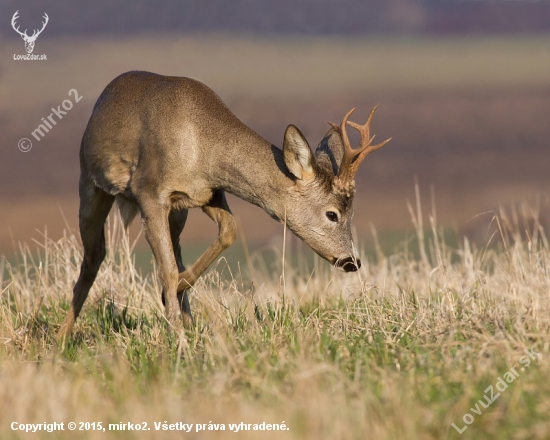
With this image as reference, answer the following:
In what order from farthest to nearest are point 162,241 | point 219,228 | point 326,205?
point 219,228, point 162,241, point 326,205

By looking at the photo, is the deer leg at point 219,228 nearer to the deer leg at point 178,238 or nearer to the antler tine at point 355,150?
the deer leg at point 178,238

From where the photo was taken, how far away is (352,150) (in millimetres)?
6738

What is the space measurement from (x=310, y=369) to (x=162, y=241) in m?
2.80

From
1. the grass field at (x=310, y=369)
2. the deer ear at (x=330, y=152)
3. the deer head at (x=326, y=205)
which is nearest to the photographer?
the grass field at (x=310, y=369)

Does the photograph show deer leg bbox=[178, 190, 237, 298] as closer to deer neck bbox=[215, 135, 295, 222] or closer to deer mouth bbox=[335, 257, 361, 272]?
deer neck bbox=[215, 135, 295, 222]

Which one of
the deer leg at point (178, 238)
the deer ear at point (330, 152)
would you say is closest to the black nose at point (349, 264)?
the deer ear at point (330, 152)

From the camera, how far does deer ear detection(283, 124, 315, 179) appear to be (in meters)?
6.67

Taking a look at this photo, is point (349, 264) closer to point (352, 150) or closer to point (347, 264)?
point (347, 264)

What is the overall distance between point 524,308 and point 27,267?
5.37 metres

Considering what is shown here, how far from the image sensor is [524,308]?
5.56 meters

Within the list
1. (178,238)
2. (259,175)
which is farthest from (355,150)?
(178,238)

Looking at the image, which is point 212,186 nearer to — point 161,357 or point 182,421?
point 161,357

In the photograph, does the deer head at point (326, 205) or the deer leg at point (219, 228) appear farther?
the deer leg at point (219, 228)

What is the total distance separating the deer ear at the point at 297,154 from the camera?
667cm
